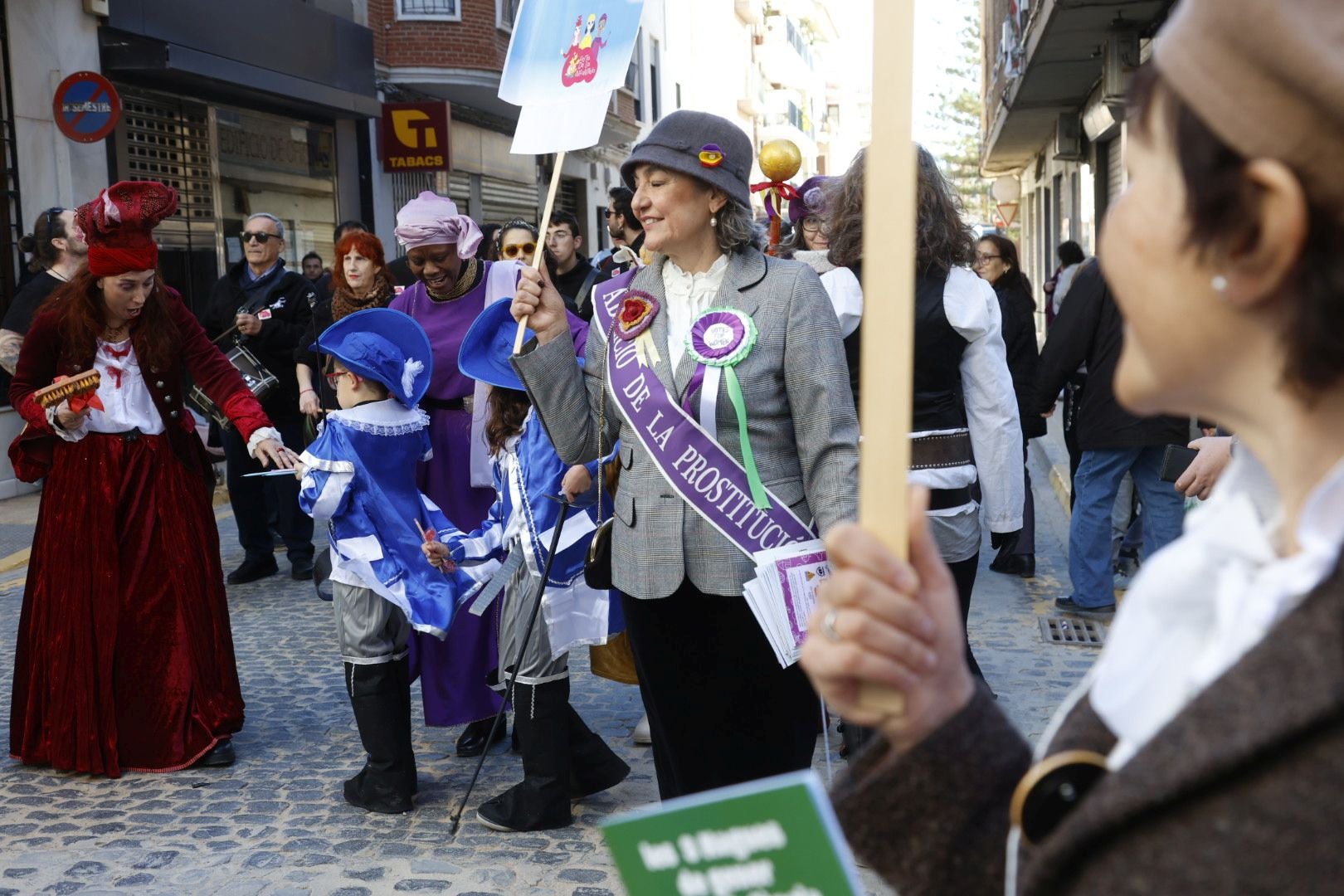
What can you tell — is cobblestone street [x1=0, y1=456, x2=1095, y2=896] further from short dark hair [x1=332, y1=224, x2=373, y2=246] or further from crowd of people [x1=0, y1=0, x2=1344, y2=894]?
short dark hair [x1=332, y1=224, x2=373, y2=246]

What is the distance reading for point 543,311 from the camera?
3.45m

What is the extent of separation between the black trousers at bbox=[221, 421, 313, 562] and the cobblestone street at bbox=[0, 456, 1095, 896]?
73.8 inches

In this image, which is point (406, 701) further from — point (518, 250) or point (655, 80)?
point (655, 80)

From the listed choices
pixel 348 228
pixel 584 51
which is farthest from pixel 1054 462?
pixel 584 51

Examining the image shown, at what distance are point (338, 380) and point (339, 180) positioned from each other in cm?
1598

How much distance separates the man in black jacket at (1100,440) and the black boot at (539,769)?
11.0ft

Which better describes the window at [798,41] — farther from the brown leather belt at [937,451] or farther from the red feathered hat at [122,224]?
the brown leather belt at [937,451]

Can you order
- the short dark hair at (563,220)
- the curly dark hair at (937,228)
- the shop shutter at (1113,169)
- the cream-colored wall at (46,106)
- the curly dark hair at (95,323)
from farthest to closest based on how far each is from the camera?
the shop shutter at (1113,169) < the cream-colored wall at (46,106) < the short dark hair at (563,220) < the curly dark hair at (95,323) < the curly dark hair at (937,228)

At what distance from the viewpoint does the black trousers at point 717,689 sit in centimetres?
331

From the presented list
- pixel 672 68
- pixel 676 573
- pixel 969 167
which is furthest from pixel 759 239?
pixel 969 167

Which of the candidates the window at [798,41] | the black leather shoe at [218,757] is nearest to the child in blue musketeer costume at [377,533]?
the black leather shoe at [218,757]

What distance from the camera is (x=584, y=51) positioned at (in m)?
3.76

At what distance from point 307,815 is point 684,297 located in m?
2.31

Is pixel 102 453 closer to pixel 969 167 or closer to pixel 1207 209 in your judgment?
pixel 1207 209
